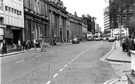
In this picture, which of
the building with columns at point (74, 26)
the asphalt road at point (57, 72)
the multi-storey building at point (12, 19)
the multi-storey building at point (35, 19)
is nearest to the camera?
the asphalt road at point (57, 72)

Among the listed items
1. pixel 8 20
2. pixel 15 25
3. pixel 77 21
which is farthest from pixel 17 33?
pixel 77 21

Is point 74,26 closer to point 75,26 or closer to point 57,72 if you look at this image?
point 75,26

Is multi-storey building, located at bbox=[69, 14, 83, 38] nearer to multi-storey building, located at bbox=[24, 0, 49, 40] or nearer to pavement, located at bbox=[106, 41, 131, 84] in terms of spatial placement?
A: multi-storey building, located at bbox=[24, 0, 49, 40]

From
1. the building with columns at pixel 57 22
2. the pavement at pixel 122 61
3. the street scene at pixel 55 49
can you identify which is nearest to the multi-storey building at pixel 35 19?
the street scene at pixel 55 49

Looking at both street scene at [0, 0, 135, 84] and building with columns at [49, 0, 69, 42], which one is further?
building with columns at [49, 0, 69, 42]

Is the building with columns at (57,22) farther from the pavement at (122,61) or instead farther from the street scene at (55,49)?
the pavement at (122,61)

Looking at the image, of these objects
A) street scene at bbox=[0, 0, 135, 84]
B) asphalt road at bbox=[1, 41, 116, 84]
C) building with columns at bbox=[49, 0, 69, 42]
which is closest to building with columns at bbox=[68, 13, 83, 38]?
street scene at bbox=[0, 0, 135, 84]

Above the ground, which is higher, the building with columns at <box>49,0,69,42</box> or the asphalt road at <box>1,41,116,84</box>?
the building with columns at <box>49,0,69,42</box>

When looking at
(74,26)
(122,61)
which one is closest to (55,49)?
(122,61)

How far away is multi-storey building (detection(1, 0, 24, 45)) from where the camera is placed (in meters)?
35.6

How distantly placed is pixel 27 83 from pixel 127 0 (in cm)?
1480

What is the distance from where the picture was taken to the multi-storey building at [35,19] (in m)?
45.4

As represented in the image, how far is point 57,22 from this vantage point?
7619 cm

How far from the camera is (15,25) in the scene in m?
39.2
